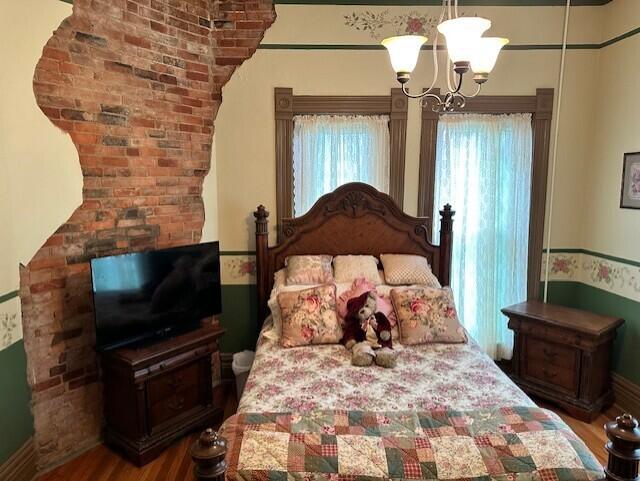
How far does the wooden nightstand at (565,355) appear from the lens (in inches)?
119

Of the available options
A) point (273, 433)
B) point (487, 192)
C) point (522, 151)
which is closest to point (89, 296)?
point (273, 433)

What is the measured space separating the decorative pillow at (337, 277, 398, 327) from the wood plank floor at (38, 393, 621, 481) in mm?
1270

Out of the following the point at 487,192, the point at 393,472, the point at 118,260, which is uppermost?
the point at 487,192

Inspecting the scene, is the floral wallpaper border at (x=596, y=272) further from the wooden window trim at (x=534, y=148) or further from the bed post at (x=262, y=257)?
the bed post at (x=262, y=257)

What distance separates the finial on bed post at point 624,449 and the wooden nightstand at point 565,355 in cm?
167

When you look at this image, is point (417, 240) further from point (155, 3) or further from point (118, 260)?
point (155, 3)

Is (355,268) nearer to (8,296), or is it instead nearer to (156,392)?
(156,392)

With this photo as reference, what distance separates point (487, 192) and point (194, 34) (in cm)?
247

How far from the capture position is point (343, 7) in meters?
3.38

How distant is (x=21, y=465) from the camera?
7.82ft

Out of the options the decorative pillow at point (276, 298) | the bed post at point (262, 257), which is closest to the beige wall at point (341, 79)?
the bed post at point (262, 257)

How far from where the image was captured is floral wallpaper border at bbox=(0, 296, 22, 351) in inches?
88.6

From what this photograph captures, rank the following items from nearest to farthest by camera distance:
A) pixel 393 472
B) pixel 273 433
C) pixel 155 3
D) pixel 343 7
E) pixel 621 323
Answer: pixel 393 472 → pixel 273 433 → pixel 155 3 → pixel 621 323 → pixel 343 7

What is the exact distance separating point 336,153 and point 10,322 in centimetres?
235
